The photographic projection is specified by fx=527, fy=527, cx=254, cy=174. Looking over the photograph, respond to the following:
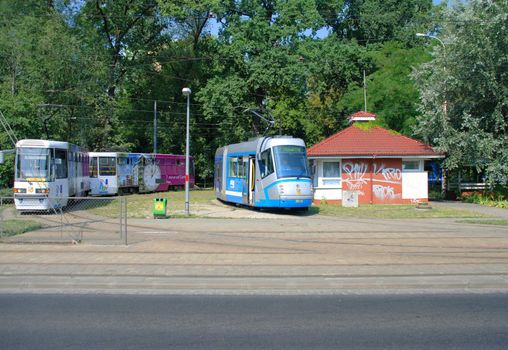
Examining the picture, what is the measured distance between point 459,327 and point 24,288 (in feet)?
23.7

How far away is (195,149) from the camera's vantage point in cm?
5753

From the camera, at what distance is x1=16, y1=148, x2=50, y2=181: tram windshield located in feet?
75.8

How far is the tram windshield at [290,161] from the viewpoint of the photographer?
892 inches

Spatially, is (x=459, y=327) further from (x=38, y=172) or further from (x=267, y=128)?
(x=267, y=128)

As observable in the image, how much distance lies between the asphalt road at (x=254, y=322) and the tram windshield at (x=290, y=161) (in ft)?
46.2

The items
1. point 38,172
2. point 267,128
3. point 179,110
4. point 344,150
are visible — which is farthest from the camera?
point 179,110

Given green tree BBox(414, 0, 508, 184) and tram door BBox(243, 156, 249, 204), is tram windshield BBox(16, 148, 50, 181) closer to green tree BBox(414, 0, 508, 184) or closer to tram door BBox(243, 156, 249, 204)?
tram door BBox(243, 156, 249, 204)

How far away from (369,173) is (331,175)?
221cm

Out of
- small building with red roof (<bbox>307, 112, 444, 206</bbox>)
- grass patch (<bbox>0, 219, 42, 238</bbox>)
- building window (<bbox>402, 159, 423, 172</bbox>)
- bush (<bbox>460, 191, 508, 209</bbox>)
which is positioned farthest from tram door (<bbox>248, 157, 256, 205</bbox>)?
bush (<bbox>460, 191, 508, 209</bbox>)

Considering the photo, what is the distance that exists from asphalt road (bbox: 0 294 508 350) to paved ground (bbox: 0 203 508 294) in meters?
0.66

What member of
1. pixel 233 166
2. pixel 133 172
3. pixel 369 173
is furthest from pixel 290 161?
pixel 133 172

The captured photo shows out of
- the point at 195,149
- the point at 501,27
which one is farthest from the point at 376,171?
the point at 195,149

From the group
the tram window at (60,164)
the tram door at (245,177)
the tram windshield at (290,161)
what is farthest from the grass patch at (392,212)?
the tram window at (60,164)

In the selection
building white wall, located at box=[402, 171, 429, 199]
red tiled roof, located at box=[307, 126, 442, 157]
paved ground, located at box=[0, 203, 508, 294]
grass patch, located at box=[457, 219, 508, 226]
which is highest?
red tiled roof, located at box=[307, 126, 442, 157]
